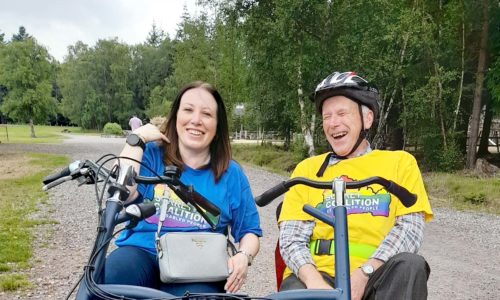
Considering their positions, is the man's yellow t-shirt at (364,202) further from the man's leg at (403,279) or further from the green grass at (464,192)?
the green grass at (464,192)

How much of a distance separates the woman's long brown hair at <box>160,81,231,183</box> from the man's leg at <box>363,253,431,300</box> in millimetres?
1119

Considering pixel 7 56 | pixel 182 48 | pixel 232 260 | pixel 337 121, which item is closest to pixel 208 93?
pixel 337 121

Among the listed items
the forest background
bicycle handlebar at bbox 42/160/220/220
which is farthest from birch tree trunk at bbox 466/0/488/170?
bicycle handlebar at bbox 42/160/220/220

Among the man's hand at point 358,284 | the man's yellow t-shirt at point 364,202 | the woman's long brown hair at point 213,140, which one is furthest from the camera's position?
the woman's long brown hair at point 213,140

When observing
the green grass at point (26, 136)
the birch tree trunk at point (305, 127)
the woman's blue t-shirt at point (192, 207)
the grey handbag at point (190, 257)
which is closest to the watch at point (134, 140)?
the woman's blue t-shirt at point (192, 207)

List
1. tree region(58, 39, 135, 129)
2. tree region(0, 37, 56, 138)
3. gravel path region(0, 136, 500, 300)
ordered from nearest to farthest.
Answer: gravel path region(0, 136, 500, 300) → tree region(0, 37, 56, 138) → tree region(58, 39, 135, 129)

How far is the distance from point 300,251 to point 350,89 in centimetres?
97

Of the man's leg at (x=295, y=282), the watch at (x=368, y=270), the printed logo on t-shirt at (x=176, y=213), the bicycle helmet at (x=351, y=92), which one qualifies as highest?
the bicycle helmet at (x=351, y=92)

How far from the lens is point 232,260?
8.34ft

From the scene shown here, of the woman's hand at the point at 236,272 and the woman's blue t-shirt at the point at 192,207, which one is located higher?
the woman's blue t-shirt at the point at 192,207

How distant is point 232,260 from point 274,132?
29319mm

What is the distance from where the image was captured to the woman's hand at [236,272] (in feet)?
8.07

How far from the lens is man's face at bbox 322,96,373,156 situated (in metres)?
2.90

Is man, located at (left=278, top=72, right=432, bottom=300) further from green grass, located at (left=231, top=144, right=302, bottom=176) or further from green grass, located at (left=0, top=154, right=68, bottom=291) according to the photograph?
green grass, located at (left=231, top=144, right=302, bottom=176)
